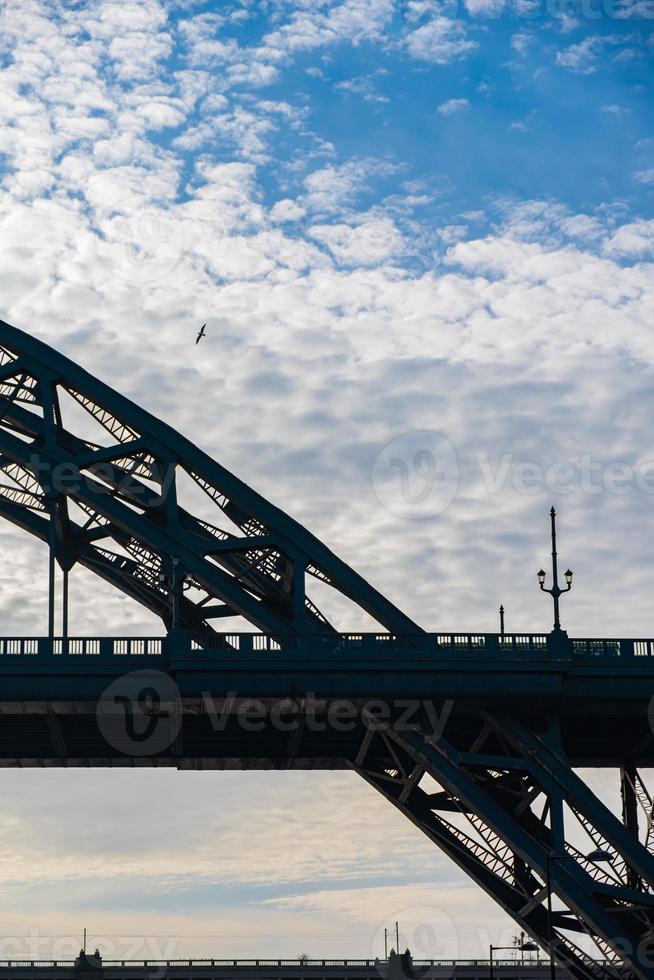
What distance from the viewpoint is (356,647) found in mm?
69812

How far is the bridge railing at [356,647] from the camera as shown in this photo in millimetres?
68812

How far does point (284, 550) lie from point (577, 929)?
1990 cm

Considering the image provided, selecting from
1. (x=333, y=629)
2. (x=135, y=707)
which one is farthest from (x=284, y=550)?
(x=135, y=707)

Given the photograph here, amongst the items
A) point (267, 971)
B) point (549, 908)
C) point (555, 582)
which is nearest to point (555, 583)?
point (555, 582)

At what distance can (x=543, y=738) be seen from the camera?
6975 cm

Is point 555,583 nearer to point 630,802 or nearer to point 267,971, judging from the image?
point 630,802

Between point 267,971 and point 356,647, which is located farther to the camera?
point 267,971

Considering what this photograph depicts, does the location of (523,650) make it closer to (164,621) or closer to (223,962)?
(164,621)

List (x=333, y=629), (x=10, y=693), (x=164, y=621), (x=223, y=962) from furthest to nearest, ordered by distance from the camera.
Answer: (x=223, y=962) < (x=164, y=621) < (x=333, y=629) < (x=10, y=693)

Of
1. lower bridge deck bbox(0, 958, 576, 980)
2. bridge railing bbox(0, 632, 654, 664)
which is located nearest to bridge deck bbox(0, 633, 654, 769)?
bridge railing bbox(0, 632, 654, 664)

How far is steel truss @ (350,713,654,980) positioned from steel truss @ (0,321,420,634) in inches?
242

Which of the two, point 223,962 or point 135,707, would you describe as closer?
point 135,707

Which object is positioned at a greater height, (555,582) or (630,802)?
(555,582)

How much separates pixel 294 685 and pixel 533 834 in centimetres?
1255
